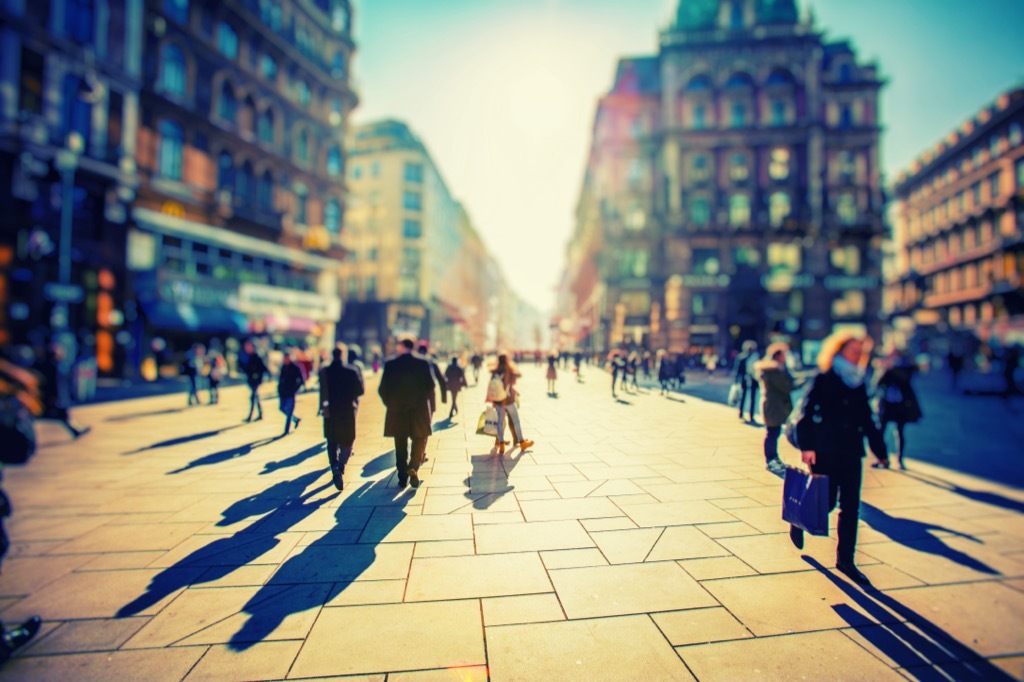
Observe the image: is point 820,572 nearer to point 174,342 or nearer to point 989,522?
point 989,522

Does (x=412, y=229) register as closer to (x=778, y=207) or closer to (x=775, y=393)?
(x=778, y=207)

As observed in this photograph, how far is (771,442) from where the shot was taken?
4.91 m

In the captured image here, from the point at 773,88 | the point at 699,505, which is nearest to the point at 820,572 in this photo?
the point at 699,505

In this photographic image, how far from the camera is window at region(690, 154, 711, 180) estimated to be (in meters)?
35.4

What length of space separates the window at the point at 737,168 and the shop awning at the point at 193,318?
3686 centimetres

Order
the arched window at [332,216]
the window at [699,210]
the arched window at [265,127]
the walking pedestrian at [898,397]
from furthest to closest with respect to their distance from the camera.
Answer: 1. the window at [699,210]
2. the arched window at [332,216]
3. the arched window at [265,127]
4. the walking pedestrian at [898,397]

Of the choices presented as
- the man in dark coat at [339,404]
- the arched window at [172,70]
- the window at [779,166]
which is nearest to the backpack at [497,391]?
the man in dark coat at [339,404]

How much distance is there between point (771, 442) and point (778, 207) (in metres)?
37.7

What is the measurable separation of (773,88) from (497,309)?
8584 centimetres

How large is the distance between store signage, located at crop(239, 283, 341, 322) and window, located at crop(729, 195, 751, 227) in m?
32.0

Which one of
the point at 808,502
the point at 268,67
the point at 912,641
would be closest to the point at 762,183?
the point at 268,67

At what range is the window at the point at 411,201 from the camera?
44531 mm

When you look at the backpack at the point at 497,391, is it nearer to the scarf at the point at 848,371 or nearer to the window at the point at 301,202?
the scarf at the point at 848,371

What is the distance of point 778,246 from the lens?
35.2 m
